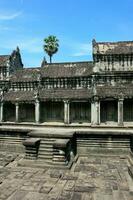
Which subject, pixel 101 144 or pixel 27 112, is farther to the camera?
pixel 27 112

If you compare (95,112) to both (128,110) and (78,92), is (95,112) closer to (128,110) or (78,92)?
(78,92)

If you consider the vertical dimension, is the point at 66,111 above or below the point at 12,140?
above

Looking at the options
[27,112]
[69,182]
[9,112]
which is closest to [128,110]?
[27,112]

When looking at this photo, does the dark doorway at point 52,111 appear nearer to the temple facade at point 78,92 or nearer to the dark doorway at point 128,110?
the temple facade at point 78,92

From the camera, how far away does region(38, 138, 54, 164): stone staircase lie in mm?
10212

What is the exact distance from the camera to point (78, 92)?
2388 cm

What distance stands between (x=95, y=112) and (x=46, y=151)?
1211 centimetres

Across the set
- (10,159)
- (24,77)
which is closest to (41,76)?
(24,77)

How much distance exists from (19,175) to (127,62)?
18442mm

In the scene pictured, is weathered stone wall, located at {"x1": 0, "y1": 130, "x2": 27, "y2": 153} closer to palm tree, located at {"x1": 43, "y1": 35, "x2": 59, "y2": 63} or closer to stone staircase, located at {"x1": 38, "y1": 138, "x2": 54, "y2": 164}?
stone staircase, located at {"x1": 38, "y1": 138, "x2": 54, "y2": 164}

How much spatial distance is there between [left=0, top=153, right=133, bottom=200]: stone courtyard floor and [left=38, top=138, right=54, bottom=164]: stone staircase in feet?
3.27

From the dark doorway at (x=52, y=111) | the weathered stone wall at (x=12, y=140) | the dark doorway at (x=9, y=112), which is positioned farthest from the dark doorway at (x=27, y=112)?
the weathered stone wall at (x=12, y=140)

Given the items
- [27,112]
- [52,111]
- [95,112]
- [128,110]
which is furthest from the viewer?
[27,112]

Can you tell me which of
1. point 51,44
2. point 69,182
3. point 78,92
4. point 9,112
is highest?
point 51,44
